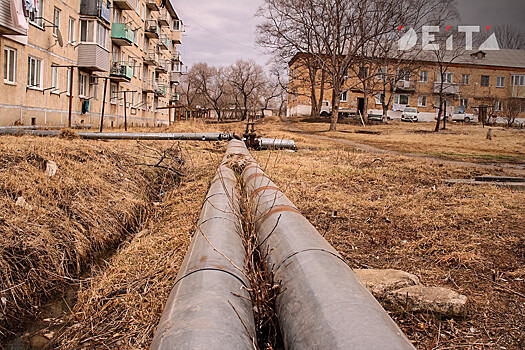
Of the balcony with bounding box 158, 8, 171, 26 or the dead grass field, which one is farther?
the balcony with bounding box 158, 8, 171, 26

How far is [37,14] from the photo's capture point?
16328 mm

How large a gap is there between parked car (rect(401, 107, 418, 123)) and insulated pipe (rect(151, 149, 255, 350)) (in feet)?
152

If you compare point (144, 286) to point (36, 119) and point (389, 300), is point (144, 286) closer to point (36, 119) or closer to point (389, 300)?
point (389, 300)

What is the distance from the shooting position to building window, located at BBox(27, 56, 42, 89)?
627 inches

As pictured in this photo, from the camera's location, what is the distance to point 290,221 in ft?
10.4

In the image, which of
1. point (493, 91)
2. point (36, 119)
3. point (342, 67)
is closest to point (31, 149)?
point (36, 119)

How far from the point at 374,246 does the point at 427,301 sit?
4.61 feet

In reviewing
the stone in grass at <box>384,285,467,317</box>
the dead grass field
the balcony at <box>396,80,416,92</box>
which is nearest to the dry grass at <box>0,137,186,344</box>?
the dead grass field

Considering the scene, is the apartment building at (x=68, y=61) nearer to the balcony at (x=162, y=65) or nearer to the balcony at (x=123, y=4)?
the balcony at (x=123, y=4)

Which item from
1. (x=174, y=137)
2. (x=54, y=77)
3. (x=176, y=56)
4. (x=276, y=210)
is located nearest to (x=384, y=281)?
(x=276, y=210)

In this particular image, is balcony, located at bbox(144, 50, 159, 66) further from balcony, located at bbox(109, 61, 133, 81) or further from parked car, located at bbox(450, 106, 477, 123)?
parked car, located at bbox(450, 106, 477, 123)

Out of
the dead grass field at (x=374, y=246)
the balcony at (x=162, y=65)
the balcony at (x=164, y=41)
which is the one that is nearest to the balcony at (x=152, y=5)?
the balcony at (x=164, y=41)

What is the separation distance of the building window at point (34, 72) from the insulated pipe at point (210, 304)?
52.7ft

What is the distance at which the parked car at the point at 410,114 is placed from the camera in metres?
45.9
